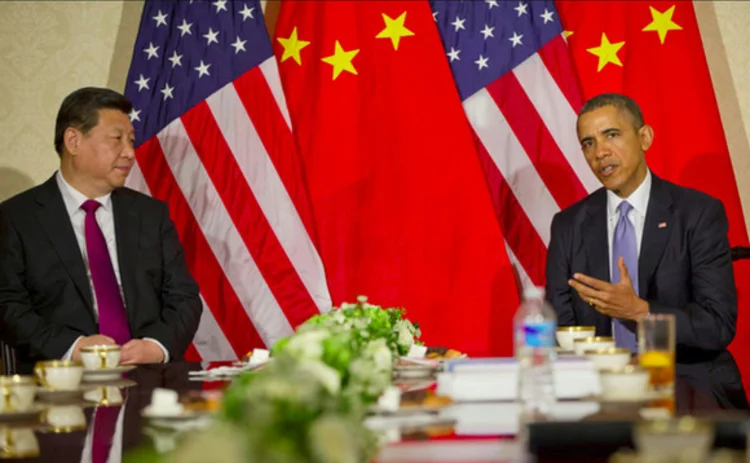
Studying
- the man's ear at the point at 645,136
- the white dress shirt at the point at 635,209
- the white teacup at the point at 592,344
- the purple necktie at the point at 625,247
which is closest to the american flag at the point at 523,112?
the man's ear at the point at 645,136

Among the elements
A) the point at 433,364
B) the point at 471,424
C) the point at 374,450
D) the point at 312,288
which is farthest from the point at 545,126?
the point at 374,450

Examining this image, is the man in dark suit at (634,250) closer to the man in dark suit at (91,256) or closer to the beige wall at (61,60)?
the beige wall at (61,60)

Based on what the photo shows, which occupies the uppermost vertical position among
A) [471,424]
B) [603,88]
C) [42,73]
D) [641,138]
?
[42,73]

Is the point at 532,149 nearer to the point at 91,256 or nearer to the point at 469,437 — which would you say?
the point at 91,256

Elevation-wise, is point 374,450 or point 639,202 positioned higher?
point 639,202

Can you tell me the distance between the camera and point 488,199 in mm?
4836

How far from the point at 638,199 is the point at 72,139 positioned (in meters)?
2.38

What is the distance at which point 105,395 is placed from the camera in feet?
8.18

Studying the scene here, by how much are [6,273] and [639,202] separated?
8.34 feet

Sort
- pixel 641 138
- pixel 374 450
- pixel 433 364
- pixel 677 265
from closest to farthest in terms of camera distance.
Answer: pixel 374 450
pixel 433 364
pixel 677 265
pixel 641 138

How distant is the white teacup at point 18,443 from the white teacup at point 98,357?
936 millimetres

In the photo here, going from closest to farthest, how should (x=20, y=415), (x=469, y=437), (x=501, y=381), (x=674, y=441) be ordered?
(x=674, y=441)
(x=469, y=437)
(x=20, y=415)
(x=501, y=381)

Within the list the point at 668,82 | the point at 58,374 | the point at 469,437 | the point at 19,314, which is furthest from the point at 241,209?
the point at 469,437

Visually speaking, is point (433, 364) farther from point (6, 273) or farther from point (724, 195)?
point (724, 195)
